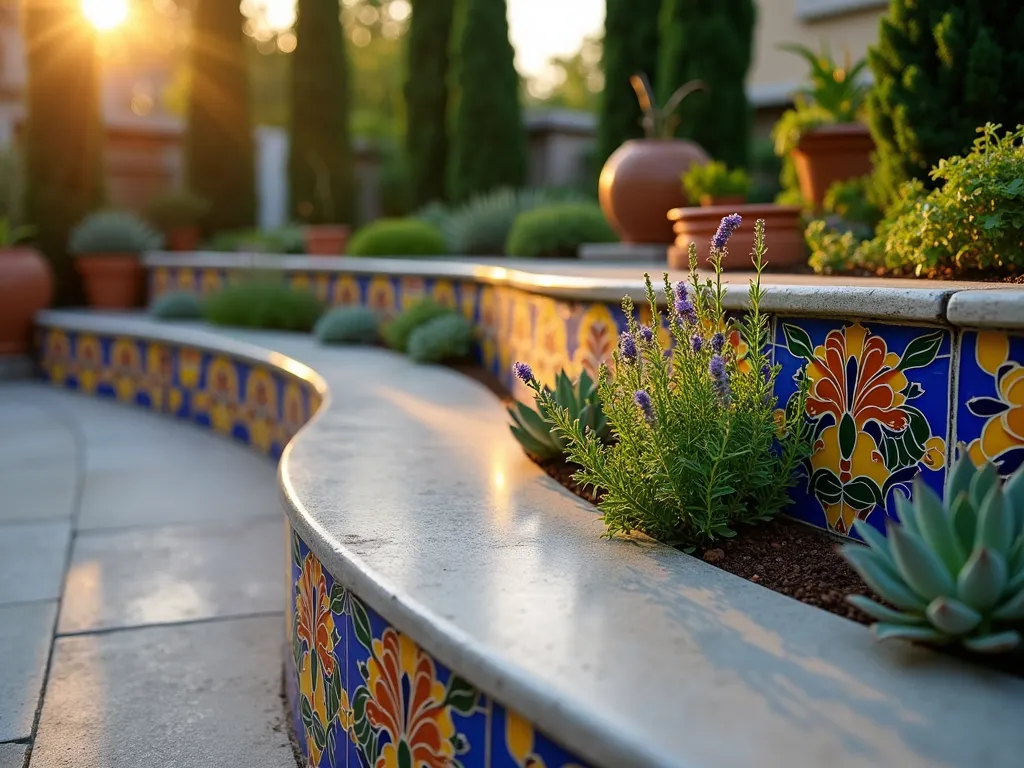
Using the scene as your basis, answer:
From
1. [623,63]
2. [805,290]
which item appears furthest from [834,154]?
[623,63]

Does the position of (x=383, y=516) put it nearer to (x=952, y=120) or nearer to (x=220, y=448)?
(x=952, y=120)

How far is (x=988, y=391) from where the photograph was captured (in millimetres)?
1908

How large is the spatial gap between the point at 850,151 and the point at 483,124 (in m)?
6.15

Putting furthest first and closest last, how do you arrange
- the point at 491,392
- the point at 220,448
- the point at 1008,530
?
the point at 220,448 → the point at 491,392 → the point at 1008,530

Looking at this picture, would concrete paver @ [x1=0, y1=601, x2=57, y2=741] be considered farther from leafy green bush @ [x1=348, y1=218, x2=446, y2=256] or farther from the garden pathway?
leafy green bush @ [x1=348, y1=218, x2=446, y2=256]

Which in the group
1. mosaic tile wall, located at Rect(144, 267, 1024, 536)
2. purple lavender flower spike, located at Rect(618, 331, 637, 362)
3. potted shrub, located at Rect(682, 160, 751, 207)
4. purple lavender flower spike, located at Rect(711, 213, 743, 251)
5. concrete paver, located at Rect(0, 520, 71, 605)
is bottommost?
concrete paver, located at Rect(0, 520, 71, 605)

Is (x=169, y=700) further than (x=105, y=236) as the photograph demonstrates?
No

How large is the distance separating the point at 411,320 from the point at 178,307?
330 centimetres

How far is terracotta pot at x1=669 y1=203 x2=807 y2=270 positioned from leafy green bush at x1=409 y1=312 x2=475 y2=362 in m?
1.47

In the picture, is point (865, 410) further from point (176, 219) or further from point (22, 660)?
point (176, 219)

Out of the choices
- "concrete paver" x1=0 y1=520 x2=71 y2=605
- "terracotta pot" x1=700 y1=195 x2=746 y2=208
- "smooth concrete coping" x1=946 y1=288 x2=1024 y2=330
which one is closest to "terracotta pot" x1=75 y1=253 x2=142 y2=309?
"concrete paver" x1=0 y1=520 x2=71 y2=605

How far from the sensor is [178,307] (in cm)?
825

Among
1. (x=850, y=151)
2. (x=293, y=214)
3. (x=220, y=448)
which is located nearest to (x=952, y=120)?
Result: (x=850, y=151)

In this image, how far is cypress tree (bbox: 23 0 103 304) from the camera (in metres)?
9.21
